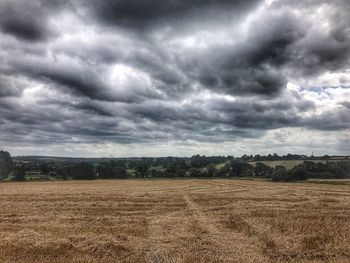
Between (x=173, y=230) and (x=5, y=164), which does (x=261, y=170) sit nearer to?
(x=5, y=164)

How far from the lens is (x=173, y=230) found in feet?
51.0

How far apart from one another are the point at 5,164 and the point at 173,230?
95.9 metres

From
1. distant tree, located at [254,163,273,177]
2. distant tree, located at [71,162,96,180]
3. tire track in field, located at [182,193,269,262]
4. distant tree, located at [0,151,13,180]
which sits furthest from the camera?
distant tree, located at [0,151,13,180]

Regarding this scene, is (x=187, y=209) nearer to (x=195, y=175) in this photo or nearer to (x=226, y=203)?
(x=226, y=203)

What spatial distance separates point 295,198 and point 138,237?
16.1 metres

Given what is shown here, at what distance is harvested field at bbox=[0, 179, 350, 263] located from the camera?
1191cm

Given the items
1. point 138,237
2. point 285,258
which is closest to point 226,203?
point 138,237

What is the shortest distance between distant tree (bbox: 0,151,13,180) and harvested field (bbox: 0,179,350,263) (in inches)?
3109

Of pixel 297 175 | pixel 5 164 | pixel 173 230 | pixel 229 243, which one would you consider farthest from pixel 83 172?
pixel 229 243

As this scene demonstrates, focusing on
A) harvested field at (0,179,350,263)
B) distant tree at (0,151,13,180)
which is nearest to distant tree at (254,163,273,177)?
distant tree at (0,151,13,180)

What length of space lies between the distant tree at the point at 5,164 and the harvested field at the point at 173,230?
79.0 meters

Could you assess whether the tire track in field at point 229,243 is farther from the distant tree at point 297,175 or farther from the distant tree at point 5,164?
the distant tree at point 5,164

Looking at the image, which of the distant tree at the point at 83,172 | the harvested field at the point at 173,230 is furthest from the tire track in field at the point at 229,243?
the distant tree at the point at 83,172

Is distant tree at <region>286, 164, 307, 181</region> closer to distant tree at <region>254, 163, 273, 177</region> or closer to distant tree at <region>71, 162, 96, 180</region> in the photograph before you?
distant tree at <region>254, 163, 273, 177</region>
